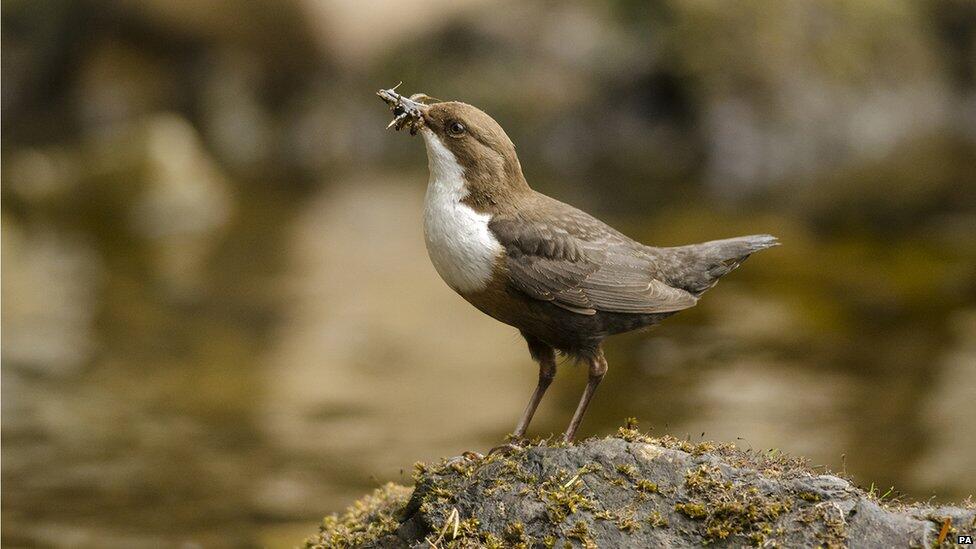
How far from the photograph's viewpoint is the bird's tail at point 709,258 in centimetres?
481

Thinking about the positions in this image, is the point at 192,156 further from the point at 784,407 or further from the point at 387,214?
the point at 784,407

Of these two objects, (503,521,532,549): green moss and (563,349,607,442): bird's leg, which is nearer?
(503,521,532,549): green moss

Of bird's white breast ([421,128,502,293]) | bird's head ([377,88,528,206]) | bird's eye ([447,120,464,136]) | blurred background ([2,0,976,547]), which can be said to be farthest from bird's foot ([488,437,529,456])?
blurred background ([2,0,976,547])

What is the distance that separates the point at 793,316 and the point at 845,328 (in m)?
0.58

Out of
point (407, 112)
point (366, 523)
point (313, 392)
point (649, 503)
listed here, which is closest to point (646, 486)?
point (649, 503)

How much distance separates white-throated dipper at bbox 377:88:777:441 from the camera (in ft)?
14.5

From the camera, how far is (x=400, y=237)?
51.6ft

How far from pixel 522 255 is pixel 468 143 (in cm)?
49

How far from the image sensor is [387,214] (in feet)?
54.9

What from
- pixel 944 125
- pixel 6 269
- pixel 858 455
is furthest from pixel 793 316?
pixel 944 125

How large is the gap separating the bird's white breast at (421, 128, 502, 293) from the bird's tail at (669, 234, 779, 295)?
87 cm

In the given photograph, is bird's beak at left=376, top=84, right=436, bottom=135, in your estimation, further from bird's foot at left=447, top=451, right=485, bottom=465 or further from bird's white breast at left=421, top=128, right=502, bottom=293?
bird's foot at left=447, top=451, right=485, bottom=465

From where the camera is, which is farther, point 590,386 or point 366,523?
point 366,523

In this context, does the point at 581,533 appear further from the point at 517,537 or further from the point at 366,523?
the point at 366,523
